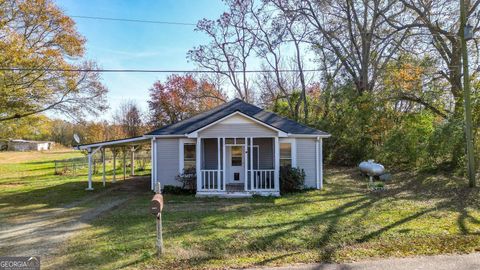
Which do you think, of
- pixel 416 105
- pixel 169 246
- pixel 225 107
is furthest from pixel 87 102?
pixel 416 105

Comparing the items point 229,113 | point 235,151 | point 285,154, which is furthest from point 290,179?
point 229,113

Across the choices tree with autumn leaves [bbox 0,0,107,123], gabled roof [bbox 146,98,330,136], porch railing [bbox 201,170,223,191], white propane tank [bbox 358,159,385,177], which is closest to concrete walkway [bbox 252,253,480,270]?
porch railing [bbox 201,170,223,191]

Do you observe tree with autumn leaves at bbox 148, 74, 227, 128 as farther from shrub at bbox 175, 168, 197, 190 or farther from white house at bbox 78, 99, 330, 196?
shrub at bbox 175, 168, 197, 190

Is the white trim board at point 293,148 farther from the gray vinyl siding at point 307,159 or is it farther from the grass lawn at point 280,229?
the grass lawn at point 280,229

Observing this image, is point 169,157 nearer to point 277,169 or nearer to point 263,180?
point 263,180

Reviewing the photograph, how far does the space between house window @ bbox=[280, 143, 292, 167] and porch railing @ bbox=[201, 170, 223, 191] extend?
105 inches

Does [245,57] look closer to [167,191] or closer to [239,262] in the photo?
[167,191]

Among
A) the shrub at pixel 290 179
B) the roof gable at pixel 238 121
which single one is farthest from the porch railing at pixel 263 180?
the roof gable at pixel 238 121

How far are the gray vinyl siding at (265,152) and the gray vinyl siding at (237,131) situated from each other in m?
1.82

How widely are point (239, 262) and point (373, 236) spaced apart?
301cm

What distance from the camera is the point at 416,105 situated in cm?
1975

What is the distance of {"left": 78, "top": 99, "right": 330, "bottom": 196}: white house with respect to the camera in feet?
42.3

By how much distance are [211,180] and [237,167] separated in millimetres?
1486

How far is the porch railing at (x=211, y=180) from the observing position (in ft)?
42.2
